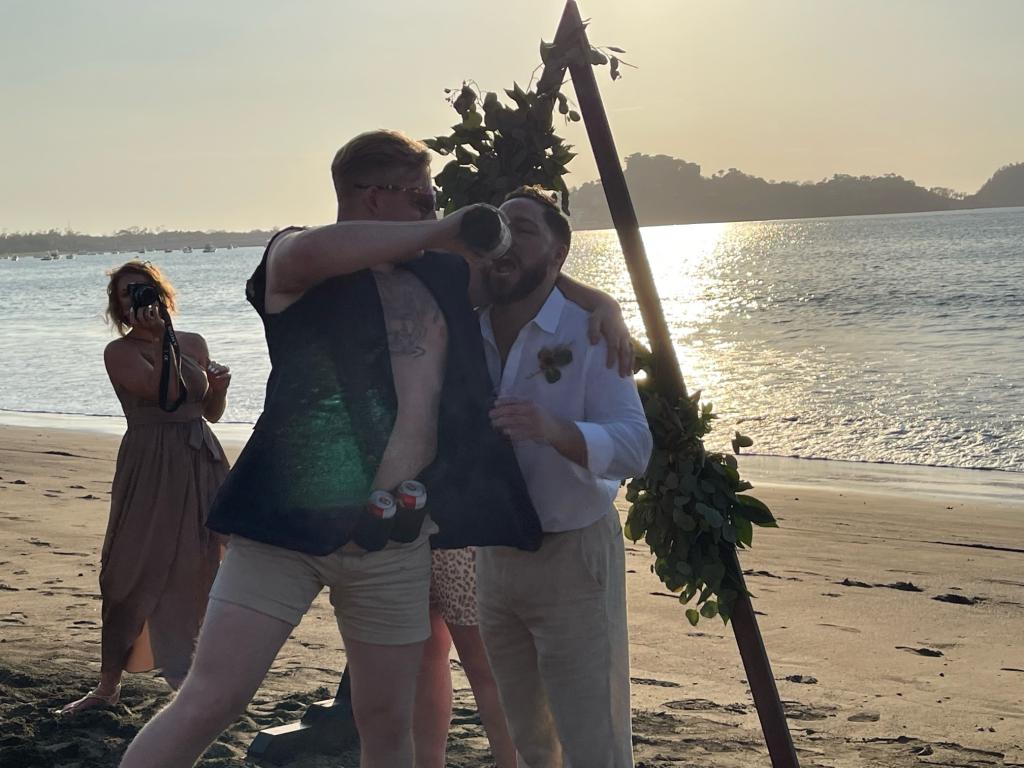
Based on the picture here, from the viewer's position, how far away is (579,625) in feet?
9.71

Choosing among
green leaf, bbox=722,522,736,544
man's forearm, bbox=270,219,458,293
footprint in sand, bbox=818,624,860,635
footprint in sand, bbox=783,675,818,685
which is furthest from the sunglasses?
footprint in sand, bbox=818,624,860,635

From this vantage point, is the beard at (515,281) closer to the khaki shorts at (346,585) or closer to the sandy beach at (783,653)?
the khaki shorts at (346,585)

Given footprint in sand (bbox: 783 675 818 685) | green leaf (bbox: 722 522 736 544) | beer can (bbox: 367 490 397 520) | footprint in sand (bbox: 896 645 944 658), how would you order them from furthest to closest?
footprint in sand (bbox: 896 645 944 658) → footprint in sand (bbox: 783 675 818 685) → green leaf (bbox: 722 522 736 544) → beer can (bbox: 367 490 397 520)

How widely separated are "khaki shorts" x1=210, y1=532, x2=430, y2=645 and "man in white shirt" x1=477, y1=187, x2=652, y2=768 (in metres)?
0.30

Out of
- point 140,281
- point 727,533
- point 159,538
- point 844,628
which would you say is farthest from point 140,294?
point 844,628

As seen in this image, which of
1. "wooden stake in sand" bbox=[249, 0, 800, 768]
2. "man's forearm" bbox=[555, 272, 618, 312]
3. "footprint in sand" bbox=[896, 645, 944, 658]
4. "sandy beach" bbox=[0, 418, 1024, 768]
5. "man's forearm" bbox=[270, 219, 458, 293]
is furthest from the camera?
"footprint in sand" bbox=[896, 645, 944, 658]

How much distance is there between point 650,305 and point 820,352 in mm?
27069

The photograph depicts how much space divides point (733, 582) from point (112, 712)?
8.61ft

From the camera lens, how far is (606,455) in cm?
280

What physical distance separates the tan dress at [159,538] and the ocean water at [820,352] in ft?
35.9

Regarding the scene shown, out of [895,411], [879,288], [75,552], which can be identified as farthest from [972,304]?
[75,552]

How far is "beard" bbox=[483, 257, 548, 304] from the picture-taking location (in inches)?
117

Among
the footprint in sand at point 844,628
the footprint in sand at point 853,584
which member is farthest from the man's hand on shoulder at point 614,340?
the footprint in sand at point 853,584

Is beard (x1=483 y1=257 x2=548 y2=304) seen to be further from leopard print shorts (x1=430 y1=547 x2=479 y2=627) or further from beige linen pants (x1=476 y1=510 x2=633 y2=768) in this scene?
leopard print shorts (x1=430 y1=547 x2=479 y2=627)
